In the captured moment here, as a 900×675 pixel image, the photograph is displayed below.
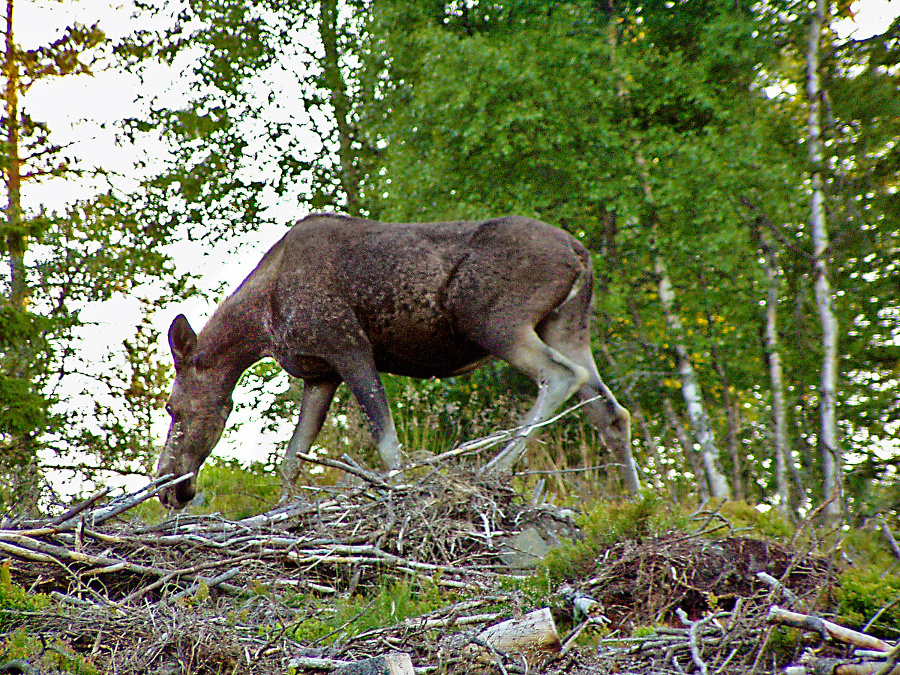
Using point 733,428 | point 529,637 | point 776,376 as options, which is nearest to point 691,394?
point 776,376

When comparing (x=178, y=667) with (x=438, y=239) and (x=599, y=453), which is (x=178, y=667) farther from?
(x=599, y=453)

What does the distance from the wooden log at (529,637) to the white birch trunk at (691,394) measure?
639 cm

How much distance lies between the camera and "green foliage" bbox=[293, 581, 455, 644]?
3707mm

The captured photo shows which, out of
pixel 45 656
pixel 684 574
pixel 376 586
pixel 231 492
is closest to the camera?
pixel 45 656

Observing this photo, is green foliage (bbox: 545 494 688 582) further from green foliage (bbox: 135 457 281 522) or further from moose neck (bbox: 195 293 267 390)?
moose neck (bbox: 195 293 267 390)

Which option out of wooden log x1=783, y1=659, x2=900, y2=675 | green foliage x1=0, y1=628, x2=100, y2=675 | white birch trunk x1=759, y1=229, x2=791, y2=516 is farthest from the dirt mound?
white birch trunk x1=759, y1=229, x2=791, y2=516

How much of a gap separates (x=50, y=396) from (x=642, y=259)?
7.52 meters

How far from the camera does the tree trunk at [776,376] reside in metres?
8.98

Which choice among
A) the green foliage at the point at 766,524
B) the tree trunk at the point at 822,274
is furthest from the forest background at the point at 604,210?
the green foliage at the point at 766,524

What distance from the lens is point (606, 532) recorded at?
4578 mm

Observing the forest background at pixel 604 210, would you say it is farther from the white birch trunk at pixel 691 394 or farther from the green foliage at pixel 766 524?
the green foliage at pixel 766 524

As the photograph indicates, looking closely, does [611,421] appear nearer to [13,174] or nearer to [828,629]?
[828,629]

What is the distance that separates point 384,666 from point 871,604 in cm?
180

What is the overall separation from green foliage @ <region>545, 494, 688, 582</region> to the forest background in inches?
136
